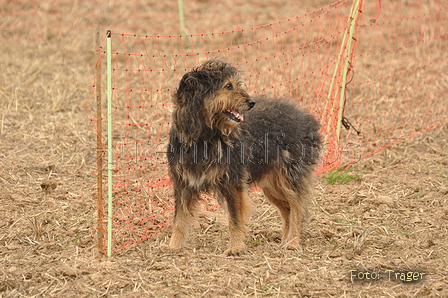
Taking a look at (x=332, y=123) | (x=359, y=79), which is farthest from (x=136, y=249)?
(x=359, y=79)

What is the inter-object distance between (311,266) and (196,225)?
4.25 feet

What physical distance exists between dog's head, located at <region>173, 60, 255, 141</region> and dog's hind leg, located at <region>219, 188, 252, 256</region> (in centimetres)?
68

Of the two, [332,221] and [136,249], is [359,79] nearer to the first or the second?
[332,221]

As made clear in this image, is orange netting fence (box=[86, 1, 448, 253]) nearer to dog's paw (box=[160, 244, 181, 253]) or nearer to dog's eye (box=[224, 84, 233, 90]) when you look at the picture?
dog's paw (box=[160, 244, 181, 253])

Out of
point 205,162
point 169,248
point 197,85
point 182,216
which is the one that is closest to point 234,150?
point 205,162

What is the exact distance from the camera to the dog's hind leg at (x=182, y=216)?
545 cm

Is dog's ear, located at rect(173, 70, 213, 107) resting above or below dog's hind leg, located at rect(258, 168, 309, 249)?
above

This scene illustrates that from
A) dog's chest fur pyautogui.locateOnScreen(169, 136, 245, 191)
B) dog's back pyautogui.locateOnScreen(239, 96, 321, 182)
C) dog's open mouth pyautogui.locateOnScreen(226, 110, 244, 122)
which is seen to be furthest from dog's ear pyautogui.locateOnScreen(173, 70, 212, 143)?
dog's back pyautogui.locateOnScreen(239, 96, 321, 182)

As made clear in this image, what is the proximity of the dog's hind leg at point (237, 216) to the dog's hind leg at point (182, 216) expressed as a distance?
1.14ft

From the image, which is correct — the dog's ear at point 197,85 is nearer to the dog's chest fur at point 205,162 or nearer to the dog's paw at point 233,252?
the dog's chest fur at point 205,162

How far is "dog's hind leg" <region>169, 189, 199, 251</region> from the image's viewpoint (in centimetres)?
545

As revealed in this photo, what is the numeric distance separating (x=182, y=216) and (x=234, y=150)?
0.86 meters

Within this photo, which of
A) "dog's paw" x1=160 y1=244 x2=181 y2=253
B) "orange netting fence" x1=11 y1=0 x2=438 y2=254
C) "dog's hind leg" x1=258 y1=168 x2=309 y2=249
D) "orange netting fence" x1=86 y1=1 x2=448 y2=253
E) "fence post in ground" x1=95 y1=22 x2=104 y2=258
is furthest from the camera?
"orange netting fence" x1=11 y1=0 x2=438 y2=254

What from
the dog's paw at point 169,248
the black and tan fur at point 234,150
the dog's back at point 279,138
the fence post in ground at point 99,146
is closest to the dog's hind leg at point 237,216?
the black and tan fur at point 234,150
